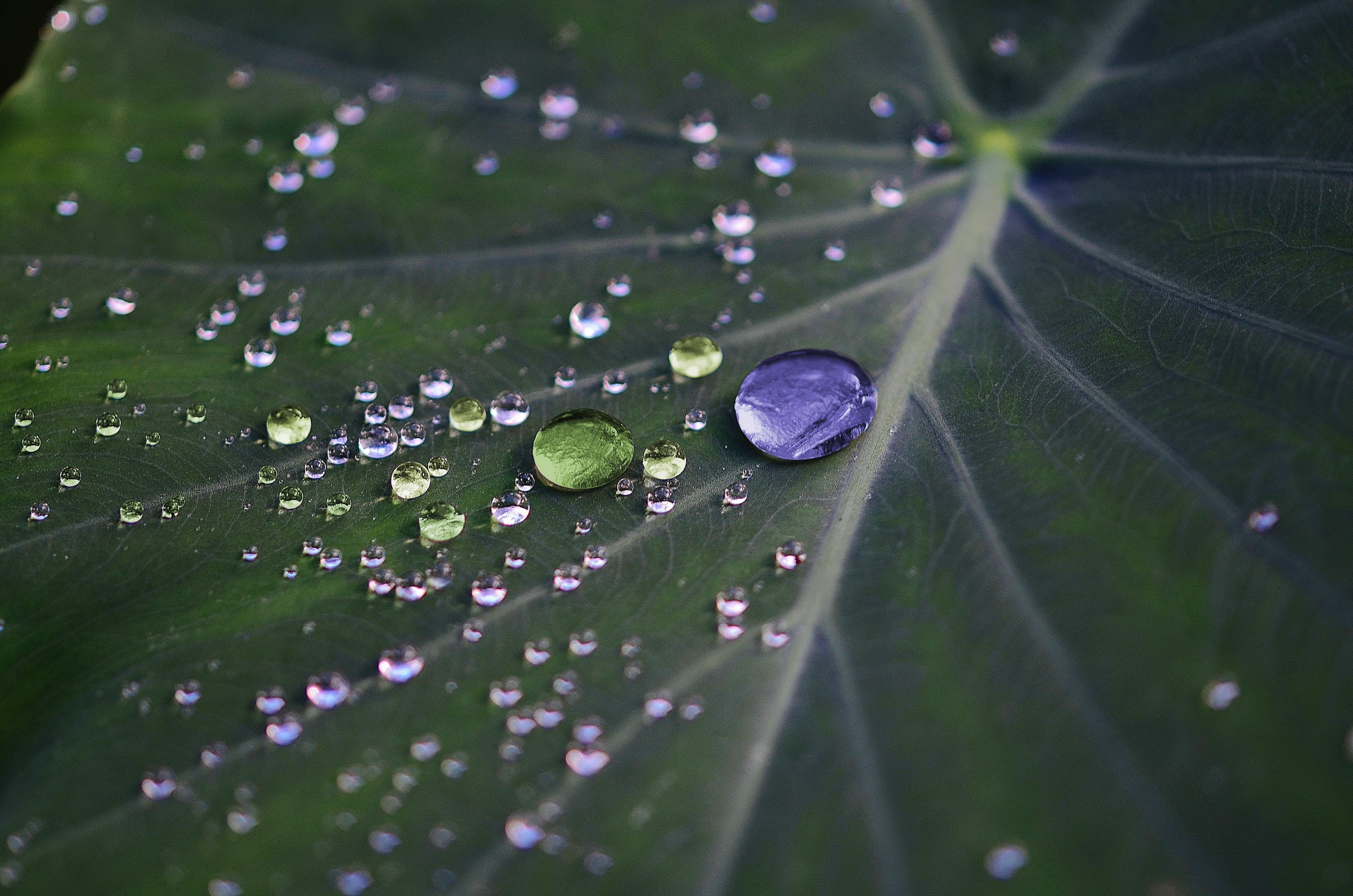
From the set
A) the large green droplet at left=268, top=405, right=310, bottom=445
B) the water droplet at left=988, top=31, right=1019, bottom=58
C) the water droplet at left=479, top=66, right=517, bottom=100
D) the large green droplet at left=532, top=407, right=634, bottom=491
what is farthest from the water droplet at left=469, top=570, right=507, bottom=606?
the water droplet at left=988, top=31, right=1019, bottom=58

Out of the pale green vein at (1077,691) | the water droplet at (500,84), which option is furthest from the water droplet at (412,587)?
the water droplet at (500,84)

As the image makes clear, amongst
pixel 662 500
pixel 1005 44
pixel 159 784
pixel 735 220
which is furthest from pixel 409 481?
pixel 1005 44

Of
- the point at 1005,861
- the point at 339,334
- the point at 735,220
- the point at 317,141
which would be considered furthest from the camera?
the point at 317,141

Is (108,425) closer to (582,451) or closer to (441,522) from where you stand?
(441,522)

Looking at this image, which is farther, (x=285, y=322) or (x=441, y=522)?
(x=285, y=322)

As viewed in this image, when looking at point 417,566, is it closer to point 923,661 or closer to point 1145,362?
point 923,661

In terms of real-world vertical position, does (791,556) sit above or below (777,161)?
below
